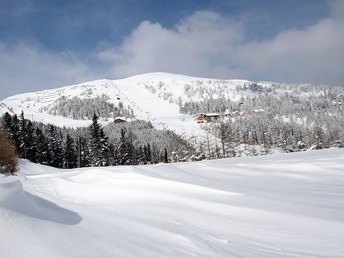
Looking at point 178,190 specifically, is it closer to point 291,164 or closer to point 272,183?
point 272,183

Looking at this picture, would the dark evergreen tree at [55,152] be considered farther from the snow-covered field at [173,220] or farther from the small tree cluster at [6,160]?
the snow-covered field at [173,220]

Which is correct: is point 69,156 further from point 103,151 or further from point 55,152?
point 103,151

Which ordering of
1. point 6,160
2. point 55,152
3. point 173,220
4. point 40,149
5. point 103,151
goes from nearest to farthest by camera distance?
1. point 173,220
2. point 6,160
3. point 103,151
4. point 40,149
5. point 55,152

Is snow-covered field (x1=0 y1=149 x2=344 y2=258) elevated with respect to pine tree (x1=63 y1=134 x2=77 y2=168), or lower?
lower

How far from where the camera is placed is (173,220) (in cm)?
585

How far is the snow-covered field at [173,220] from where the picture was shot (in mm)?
3574

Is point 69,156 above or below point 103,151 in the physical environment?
below

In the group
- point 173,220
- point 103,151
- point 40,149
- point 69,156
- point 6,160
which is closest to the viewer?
point 173,220

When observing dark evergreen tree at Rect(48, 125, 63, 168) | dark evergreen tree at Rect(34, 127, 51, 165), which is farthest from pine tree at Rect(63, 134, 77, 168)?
dark evergreen tree at Rect(34, 127, 51, 165)

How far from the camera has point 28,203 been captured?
4.21 metres

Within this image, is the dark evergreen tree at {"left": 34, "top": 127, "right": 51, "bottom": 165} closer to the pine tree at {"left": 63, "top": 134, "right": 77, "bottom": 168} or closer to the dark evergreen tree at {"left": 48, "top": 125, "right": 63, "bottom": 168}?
the dark evergreen tree at {"left": 48, "top": 125, "right": 63, "bottom": 168}

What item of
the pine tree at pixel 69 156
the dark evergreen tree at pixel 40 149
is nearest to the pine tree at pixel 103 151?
the dark evergreen tree at pixel 40 149

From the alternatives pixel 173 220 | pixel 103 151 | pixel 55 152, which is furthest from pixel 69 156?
pixel 173 220

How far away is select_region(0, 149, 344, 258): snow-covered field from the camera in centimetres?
357
